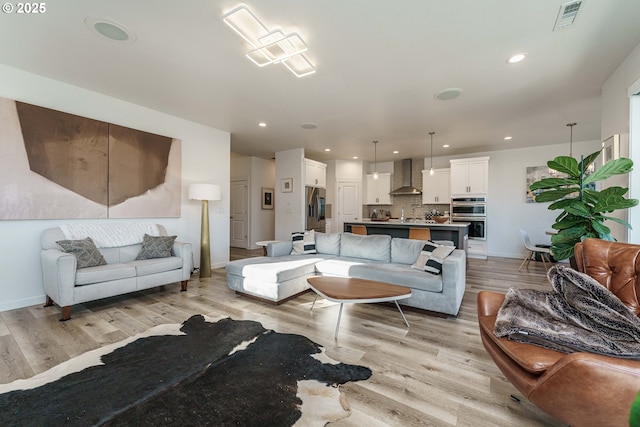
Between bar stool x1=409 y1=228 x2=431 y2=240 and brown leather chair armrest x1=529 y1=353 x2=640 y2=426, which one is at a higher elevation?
bar stool x1=409 y1=228 x2=431 y2=240

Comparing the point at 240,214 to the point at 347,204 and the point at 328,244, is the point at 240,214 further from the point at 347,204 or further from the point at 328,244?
Answer: the point at 328,244

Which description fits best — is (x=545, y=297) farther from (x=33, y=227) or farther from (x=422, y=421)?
(x=33, y=227)

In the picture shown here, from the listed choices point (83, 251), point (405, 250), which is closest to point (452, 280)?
point (405, 250)

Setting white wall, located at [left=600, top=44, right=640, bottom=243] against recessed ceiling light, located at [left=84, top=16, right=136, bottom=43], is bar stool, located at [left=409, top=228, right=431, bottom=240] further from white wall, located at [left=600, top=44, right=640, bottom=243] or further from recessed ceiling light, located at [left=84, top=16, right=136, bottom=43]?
recessed ceiling light, located at [left=84, top=16, right=136, bottom=43]

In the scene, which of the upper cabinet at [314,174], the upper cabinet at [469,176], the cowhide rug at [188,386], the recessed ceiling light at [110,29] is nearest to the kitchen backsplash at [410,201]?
the upper cabinet at [469,176]

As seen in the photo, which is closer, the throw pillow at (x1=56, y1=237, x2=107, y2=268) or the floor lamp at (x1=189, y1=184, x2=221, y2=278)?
the throw pillow at (x1=56, y1=237, x2=107, y2=268)

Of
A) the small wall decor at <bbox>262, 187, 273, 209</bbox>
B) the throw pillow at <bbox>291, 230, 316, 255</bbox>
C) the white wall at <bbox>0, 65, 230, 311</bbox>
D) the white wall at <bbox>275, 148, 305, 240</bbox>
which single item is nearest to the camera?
the white wall at <bbox>0, 65, 230, 311</bbox>

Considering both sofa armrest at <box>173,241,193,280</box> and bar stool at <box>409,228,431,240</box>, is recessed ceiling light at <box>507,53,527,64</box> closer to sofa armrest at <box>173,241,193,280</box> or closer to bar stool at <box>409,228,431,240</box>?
bar stool at <box>409,228,431,240</box>

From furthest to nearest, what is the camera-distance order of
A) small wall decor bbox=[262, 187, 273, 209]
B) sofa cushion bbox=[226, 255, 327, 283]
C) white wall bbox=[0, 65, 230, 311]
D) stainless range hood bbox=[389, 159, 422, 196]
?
small wall decor bbox=[262, 187, 273, 209] < stainless range hood bbox=[389, 159, 422, 196] < sofa cushion bbox=[226, 255, 327, 283] < white wall bbox=[0, 65, 230, 311]

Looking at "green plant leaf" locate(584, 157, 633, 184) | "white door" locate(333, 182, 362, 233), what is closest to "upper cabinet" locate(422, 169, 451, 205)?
"white door" locate(333, 182, 362, 233)

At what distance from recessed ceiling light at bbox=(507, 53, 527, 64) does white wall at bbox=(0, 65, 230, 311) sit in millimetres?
4662

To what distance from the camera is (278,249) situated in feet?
13.5

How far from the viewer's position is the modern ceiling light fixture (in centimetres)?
212

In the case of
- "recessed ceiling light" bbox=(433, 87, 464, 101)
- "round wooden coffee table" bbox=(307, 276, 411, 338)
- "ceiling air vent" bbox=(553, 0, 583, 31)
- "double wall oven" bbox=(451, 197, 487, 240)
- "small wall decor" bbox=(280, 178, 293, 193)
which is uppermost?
"recessed ceiling light" bbox=(433, 87, 464, 101)
